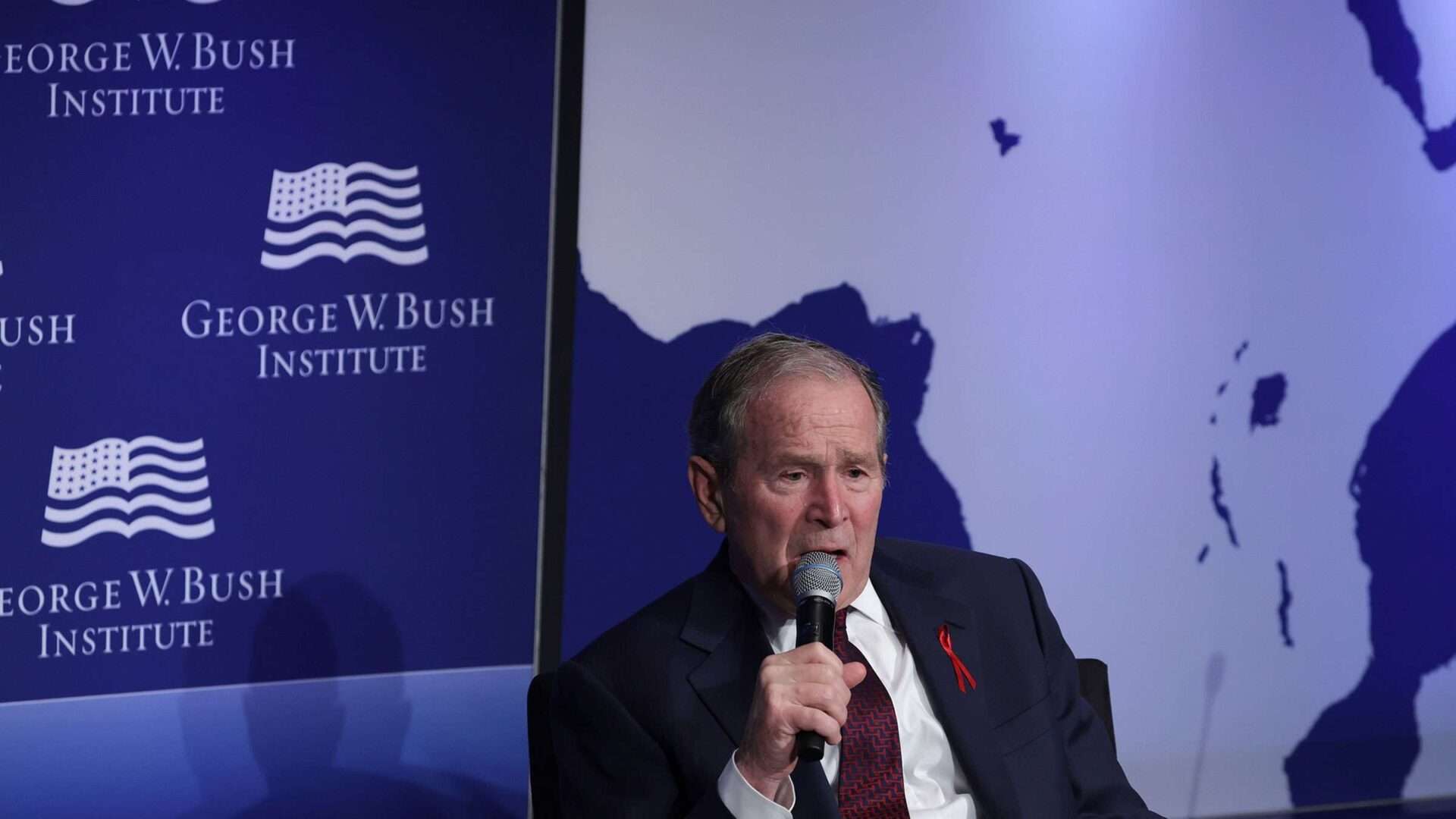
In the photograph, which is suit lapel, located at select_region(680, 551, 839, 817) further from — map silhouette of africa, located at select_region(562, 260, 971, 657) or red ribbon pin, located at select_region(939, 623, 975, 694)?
map silhouette of africa, located at select_region(562, 260, 971, 657)

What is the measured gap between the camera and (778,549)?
79.3 inches

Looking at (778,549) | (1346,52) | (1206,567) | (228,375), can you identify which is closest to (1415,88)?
(1346,52)

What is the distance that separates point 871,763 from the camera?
1.97m

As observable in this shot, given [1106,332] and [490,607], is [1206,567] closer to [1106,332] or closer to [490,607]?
[1106,332]

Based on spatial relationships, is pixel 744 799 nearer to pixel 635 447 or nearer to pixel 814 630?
pixel 814 630

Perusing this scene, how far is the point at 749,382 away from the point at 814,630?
462 mm

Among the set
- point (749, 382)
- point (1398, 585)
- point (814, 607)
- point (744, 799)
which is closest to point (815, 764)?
point (744, 799)

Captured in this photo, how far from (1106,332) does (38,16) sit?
8.85 ft

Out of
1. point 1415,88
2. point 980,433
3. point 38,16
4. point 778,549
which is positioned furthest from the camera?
point 1415,88

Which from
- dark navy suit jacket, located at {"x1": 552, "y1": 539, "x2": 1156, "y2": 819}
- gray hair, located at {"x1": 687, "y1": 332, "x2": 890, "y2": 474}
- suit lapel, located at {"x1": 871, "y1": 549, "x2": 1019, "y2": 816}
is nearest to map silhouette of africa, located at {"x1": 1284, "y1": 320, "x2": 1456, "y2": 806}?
dark navy suit jacket, located at {"x1": 552, "y1": 539, "x2": 1156, "y2": 819}

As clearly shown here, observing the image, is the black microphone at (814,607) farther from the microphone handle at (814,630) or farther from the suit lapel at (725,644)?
the suit lapel at (725,644)

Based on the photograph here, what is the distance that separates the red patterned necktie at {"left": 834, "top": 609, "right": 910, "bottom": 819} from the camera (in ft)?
6.42

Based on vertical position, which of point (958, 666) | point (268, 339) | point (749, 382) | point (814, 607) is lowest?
point (958, 666)

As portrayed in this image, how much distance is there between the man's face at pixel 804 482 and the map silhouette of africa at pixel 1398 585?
8.53 ft
